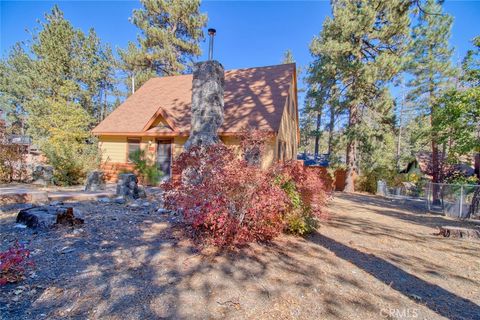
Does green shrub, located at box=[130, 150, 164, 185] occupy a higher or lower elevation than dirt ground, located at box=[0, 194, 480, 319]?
higher

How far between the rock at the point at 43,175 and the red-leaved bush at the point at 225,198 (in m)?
7.88

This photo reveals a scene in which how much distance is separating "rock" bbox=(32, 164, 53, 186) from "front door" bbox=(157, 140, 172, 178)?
4096 mm

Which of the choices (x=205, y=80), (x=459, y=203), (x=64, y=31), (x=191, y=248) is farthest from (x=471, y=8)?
(x=64, y=31)

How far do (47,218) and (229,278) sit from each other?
3446mm

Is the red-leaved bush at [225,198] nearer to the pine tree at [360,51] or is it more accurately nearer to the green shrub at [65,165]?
the green shrub at [65,165]

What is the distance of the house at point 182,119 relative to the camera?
1043 cm

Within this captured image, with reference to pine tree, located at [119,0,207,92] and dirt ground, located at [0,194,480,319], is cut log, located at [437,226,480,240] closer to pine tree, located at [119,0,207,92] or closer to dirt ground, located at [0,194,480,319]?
dirt ground, located at [0,194,480,319]

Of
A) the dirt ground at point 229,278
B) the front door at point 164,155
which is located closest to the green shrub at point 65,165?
the front door at point 164,155

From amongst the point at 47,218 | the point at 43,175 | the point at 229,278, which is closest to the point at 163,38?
the point at 43,175

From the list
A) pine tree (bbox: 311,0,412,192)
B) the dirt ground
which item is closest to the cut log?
the dirt ground

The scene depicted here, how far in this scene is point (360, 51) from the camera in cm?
1443

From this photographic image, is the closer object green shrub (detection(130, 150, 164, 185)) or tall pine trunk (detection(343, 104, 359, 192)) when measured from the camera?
green shrub (detection(130, 150, 164, 185))

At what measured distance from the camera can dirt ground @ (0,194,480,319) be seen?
238cm

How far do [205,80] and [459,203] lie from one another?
9.41m
